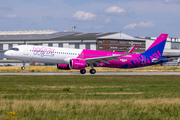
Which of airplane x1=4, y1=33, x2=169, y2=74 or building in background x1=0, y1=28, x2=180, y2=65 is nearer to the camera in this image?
airplane x1=4, y1=33, x2=169, y2=74

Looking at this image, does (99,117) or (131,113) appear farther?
(131,113)

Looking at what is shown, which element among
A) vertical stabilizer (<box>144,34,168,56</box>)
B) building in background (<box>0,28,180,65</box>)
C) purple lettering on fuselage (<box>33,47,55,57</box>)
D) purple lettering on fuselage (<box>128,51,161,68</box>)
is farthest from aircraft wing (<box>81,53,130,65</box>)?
building in background (<box>0,28,180,65</box>)

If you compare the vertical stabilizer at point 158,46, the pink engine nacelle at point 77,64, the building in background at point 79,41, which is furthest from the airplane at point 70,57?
the building in background at point 79,41

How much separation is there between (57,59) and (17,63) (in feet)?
267

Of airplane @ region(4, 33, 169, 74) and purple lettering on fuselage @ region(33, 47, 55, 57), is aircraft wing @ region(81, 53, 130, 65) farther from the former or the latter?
purple lettering on fuselage @ region(33, 47, 55, 57)

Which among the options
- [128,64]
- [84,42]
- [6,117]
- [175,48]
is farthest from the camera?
[175,48]

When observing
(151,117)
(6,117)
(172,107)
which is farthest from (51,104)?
(172,107)

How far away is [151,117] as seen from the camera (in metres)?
12.4

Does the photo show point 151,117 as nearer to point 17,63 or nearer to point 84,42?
point 84,42

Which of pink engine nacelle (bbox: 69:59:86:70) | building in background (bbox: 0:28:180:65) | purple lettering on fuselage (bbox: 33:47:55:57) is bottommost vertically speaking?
pink engine nacelle (bbox: 69:59:86:70)

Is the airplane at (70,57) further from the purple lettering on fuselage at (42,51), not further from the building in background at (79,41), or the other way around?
the building in background at (79,41)

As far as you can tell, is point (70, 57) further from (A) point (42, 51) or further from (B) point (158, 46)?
(B) point (158, 46)

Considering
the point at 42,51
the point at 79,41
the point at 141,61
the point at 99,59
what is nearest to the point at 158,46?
the point at 141,61

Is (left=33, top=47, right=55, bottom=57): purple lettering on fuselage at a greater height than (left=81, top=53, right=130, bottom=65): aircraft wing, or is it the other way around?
(left=33, top=47, right=55, bottom=57): purple lettering on fuselage
